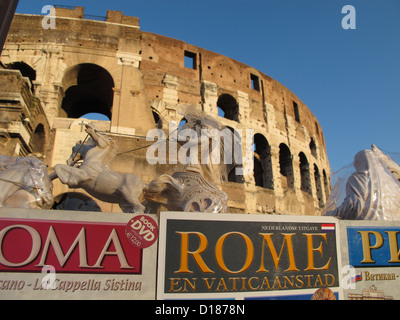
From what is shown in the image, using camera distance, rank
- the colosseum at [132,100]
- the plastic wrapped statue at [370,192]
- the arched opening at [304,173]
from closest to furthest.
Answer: the plastic wrapped statue at [370,192] < the colosseum at [132,100] < the arched opening at [304,173]

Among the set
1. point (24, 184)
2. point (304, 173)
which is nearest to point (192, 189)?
point (24, 184)

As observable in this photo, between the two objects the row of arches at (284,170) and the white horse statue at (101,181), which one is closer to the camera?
the white horse statue at (101,181)

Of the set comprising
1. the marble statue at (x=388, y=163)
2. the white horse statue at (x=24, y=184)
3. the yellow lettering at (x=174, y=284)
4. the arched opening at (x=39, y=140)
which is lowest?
the yellow lettering at (x=174, y=284)

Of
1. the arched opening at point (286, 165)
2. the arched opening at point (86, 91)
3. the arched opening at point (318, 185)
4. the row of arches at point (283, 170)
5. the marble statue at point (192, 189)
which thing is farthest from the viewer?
the arched opening at point (318, 185)

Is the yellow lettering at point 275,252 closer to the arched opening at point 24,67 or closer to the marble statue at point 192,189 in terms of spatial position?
the marble statue at point 192,189

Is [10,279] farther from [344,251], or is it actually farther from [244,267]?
[344,251]

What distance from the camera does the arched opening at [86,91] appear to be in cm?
1361

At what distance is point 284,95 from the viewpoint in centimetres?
2097

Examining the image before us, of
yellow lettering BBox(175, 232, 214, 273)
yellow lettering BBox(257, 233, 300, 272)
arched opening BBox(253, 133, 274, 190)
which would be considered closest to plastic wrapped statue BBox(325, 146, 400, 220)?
yellow lettering BBox(257, 233, 300, 272)

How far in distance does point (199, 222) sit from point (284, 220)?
919mm

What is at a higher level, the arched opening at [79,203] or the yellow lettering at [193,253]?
the arched opening at [79,203]

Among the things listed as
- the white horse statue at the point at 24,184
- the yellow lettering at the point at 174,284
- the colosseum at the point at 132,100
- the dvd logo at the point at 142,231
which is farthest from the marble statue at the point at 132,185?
the colosseum at the point at 132,100

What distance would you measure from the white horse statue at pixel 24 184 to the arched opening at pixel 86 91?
33.3 ft

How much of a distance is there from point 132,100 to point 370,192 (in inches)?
401
